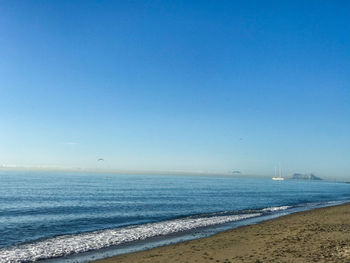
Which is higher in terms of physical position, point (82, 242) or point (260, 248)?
point (260, 248)

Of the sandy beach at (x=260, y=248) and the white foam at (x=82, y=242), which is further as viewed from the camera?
the white foam at (x=82, y=242)

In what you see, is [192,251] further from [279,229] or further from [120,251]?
[279,229]

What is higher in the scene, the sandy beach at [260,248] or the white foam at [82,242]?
the sandy beach at [260,248]

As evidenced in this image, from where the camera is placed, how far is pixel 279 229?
88.9ft

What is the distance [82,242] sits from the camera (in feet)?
74.7

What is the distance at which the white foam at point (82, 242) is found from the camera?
19.0m

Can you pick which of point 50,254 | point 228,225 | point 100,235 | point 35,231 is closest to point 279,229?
point 228,225

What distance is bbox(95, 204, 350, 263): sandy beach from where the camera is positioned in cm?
1627

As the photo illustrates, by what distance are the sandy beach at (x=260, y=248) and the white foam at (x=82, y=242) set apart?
436cm

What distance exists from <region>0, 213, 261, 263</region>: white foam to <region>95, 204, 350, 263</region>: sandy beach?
4.36 m

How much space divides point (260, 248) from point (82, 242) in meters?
13.4

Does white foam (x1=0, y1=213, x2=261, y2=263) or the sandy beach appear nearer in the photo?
the sandy beach

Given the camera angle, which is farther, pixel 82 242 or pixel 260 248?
pixel 82 242

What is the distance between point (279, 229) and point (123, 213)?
21.6 metres
